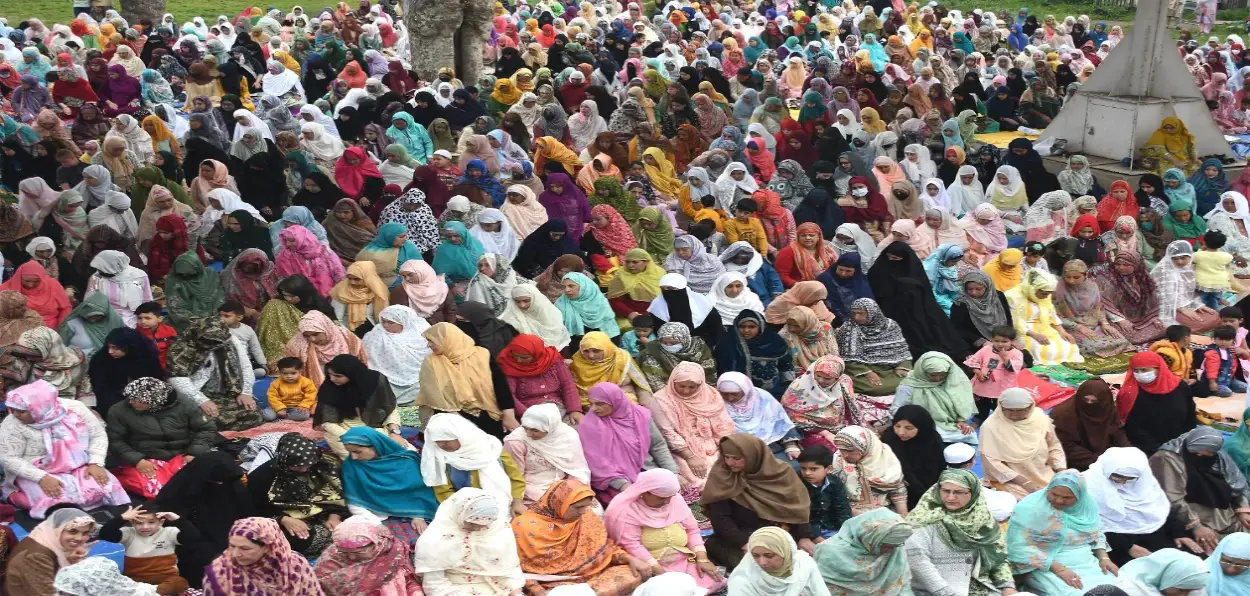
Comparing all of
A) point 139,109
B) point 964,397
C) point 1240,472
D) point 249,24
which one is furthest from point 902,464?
point 249,24

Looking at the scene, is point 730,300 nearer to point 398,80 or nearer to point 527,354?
point 527,354

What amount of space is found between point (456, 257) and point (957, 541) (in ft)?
13.1

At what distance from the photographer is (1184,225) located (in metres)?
9.65

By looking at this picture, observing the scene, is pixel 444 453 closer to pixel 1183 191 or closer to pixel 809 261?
pixel 809 261

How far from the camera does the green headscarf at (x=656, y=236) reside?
8.98m

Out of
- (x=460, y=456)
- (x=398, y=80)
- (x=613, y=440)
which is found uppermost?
(x=460, y=456)

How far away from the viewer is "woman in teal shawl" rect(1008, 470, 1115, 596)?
5.34 meters

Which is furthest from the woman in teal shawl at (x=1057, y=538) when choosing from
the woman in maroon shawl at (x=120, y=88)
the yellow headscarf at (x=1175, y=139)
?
the woman in maroon shawl at (x=120, y=88)

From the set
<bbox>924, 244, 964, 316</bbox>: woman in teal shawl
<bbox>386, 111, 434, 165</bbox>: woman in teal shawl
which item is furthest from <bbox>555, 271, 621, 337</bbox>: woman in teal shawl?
<bbox>386, 111, 434, 165</bbox>: woman in teal shawl

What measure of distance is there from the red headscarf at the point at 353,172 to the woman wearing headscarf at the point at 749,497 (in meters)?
5.39

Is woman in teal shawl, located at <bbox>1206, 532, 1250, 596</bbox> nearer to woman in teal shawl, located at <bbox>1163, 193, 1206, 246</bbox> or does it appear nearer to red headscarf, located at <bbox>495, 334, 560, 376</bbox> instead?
red headscarf, located at <bbox>495, 334, 560, 376</bbox>

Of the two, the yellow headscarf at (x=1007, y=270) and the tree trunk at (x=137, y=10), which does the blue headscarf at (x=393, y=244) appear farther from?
the tree trunk at (x=137, y=10)

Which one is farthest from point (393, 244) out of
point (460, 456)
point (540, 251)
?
point (460, 456)

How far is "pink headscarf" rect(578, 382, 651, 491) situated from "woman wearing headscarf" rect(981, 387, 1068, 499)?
1524 mm
